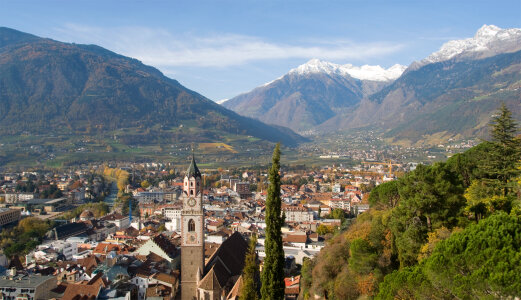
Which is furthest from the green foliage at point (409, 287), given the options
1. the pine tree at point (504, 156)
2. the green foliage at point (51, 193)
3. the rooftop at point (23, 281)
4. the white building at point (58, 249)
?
the green foliage at point (51, 193)

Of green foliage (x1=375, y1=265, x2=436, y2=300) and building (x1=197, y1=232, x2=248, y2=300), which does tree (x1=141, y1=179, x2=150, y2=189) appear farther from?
green foliage (x1=375, y1=265, x2=436, y2=300)

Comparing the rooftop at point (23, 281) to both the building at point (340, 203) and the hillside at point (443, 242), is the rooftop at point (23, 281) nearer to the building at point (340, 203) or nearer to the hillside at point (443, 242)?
the hillside at point (443, 242)

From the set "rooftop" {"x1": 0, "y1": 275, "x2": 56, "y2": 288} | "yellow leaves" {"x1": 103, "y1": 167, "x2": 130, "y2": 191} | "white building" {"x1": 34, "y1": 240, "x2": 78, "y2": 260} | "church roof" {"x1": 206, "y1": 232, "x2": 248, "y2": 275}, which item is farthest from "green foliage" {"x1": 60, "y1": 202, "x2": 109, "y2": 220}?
"church roof" {"x1": 206, "y1": 232, "x2": 248, "y2": 275}

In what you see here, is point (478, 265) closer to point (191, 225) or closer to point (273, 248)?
point (273, 248)

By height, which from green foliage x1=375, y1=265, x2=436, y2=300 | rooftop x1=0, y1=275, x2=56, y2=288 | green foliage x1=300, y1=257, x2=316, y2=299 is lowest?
rooftop x1=0, y1=275, x2=56, y2=288

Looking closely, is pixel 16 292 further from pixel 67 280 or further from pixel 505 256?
pixel 505 256
